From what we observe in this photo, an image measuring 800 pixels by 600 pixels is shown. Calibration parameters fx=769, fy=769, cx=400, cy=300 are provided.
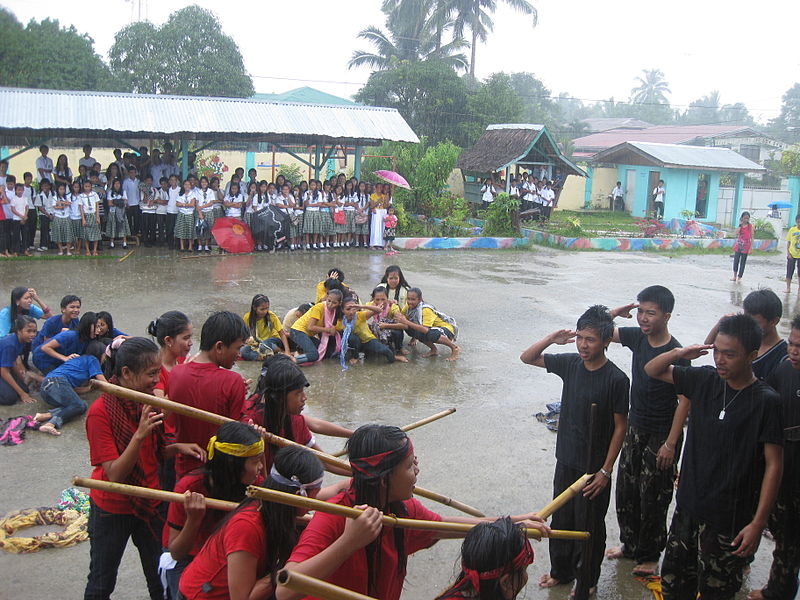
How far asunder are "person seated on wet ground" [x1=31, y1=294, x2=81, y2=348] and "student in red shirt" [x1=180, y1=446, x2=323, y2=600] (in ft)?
16.6

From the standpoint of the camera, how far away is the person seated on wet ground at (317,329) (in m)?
8.80

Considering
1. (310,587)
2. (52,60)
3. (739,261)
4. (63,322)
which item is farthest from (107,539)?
(52,60)

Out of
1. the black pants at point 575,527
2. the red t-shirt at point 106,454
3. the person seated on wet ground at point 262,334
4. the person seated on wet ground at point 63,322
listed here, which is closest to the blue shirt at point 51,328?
the person seated on wet ground at point 63,322

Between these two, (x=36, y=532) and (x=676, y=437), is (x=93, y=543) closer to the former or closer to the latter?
(x=36, y=532)

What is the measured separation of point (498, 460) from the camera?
6.31 m

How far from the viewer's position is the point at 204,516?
3.05 metres

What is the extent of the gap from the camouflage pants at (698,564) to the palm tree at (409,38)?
117 feet

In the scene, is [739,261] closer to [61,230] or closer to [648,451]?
[648,451]

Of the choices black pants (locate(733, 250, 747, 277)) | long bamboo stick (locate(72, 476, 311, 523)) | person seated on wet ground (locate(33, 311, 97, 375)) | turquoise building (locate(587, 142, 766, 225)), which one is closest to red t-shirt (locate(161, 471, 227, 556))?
long bamboo stick (locate(72, 476, 311, 523))

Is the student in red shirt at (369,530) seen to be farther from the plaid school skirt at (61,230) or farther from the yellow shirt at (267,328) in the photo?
the plaid school skirt at (61,230)

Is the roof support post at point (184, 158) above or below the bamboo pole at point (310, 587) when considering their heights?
above

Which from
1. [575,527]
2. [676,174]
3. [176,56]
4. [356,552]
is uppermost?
[176,56]

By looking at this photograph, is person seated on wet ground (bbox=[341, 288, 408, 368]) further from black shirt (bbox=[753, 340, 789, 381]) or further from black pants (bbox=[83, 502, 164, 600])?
black pants (bbox=[83, 502, 164, 600])

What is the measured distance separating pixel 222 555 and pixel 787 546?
10.8 feet
